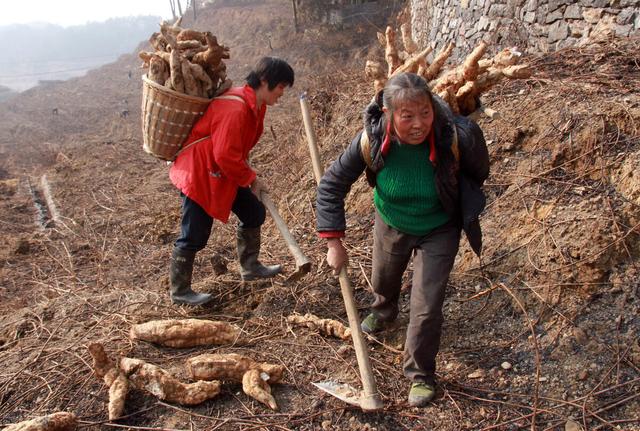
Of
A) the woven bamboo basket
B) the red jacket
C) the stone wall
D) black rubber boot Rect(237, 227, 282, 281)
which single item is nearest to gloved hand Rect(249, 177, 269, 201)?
the red jacket

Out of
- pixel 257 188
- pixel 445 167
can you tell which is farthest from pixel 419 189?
pixel 257 188

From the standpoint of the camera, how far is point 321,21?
19922mm

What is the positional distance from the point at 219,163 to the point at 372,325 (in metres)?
1.38

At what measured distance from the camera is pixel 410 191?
2.35m

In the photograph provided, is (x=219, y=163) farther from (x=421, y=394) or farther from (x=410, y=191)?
(x=421, y=394)

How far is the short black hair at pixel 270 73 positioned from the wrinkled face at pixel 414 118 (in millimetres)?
1141

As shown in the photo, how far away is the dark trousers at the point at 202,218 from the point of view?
325cm

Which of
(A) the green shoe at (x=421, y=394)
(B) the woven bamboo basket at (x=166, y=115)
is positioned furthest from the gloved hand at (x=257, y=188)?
(A) the green shoe at (x=421, y=394)

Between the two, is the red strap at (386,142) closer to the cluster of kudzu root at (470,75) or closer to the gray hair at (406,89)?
the gray hair at (406,89)

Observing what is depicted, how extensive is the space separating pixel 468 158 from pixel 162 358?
2.04 meters

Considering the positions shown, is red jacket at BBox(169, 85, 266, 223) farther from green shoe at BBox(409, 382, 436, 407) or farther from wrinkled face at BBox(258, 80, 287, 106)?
green shoe at BBox(409, 382, 436, 407)

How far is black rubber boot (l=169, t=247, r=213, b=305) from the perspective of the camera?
11.0 ft

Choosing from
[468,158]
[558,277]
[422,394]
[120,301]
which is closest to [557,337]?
[558,277]

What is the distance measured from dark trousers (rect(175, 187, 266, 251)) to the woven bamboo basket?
0.37 m
